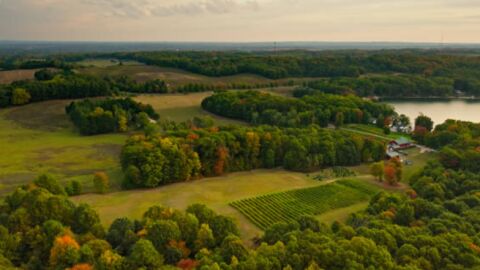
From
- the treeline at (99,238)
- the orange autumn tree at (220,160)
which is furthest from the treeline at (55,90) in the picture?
the treeline at (99,238)

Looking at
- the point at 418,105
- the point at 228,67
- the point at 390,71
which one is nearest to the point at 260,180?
the point at 418,105

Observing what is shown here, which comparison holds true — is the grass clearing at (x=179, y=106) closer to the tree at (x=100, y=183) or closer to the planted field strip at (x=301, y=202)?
the planted field strip at (x=301, y=202)

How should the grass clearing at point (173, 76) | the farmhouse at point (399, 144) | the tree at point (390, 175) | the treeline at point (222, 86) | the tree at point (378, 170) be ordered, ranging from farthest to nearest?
the grass clearing at point (173, 76), the treeline at point (222, 86), the farmhouse at point (399, 144), the tree at point (378, 170), the tree at point (390, 175)

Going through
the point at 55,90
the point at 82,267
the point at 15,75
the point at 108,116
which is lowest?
the point at 82,267

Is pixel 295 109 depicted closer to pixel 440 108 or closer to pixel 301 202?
pixel 301 202

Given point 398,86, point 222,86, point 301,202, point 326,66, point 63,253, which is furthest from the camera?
point 326,66

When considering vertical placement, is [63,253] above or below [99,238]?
above

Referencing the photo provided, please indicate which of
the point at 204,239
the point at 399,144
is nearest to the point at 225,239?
the point at 204,239
